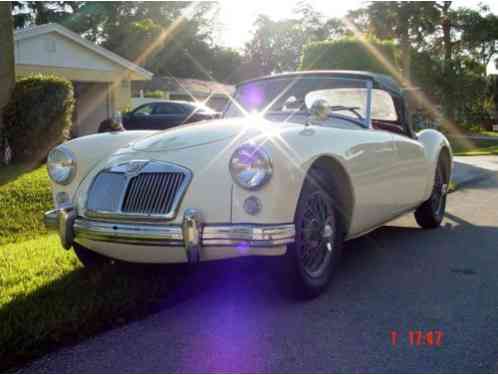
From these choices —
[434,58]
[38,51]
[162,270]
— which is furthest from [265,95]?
[434,58]

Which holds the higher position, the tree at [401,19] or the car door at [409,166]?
the tree at [401,19]

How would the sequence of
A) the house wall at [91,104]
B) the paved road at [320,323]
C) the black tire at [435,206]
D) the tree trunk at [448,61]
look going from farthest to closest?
1. the tree trunk at [448,61]
2. the house wall at [91,104]
3. the black tire at [435,206]
4. the paved road at [320,323]

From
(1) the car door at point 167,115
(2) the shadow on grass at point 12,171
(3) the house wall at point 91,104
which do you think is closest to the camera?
(2) the shadow on grass at point 12,171

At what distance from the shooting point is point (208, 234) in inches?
130

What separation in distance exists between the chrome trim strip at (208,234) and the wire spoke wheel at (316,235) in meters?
0.33

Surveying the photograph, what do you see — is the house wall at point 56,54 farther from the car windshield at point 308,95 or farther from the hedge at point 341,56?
the car windshield at point 308,95

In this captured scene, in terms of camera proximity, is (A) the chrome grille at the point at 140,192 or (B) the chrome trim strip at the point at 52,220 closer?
(A) the chrome grille at the point at 140,192

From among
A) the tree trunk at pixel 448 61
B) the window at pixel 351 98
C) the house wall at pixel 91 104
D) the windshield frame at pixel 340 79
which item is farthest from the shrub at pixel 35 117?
the tree trunk at pixel 448 61

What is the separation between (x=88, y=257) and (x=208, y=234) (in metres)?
1.30

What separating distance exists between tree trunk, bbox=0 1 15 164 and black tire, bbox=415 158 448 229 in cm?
685

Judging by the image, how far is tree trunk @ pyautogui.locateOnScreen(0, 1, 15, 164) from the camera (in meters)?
9.90

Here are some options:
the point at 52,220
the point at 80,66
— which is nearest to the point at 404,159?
the point at 52,220

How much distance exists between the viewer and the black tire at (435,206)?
6.05m

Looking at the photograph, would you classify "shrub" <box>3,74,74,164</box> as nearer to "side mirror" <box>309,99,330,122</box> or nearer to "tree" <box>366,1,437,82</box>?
"side mirror" <box>309,99,330,122</box>
